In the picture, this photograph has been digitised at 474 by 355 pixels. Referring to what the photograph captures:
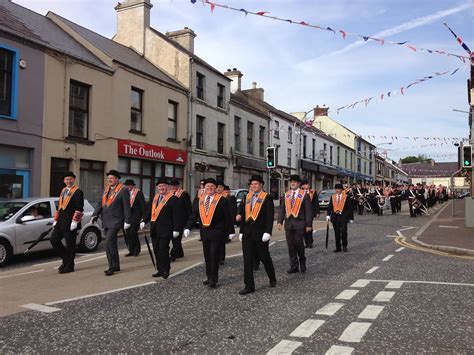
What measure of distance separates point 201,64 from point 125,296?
21.6 meters

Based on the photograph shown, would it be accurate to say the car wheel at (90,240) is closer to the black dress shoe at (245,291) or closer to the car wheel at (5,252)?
the car wheel at (5,252)

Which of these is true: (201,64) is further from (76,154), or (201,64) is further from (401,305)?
(401,305)

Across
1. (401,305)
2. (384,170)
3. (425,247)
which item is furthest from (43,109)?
(384,170)

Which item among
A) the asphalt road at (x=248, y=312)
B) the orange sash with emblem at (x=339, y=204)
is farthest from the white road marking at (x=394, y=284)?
the orange sash with emblem at (x=339, y=204)

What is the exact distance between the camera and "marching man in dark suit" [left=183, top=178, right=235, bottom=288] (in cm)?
711

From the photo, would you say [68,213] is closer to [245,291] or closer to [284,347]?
[245,291]

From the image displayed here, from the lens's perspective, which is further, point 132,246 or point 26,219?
point 132,246

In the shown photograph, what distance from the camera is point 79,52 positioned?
752 inches

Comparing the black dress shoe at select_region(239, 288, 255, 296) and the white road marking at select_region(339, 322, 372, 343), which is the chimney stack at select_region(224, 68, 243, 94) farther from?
the white road marking at select_region(339, 322, 372, 343)

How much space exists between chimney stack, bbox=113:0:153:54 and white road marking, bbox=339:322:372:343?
24.1 metres

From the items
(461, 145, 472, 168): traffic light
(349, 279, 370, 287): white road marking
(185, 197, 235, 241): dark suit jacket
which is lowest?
(349, 279, 370, 287): white road marking

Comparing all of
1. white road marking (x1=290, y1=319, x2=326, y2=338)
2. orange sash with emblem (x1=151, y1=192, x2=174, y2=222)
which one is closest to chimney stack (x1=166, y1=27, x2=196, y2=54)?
orange sash with emblem (x1=151, y1=192, x2=174, y2=222)

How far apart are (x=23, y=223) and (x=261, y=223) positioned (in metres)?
5.58

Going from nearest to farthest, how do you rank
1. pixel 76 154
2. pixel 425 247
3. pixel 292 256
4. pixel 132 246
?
pixel 292 256 < pixel 132 246 < pixel 425 247 < pixel 76 154
